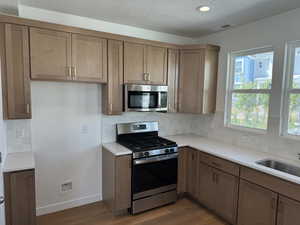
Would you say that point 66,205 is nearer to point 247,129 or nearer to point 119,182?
point 119,182

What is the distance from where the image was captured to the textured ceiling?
7.50 ft

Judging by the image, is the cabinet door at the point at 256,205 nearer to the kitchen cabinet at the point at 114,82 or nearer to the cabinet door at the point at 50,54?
the kitchen cabinet at the point at 114,82

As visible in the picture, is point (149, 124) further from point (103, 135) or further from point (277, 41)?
point (277, 41)

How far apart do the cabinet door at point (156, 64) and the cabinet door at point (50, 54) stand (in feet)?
3.74

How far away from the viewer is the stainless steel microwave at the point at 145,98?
2883 millimetres

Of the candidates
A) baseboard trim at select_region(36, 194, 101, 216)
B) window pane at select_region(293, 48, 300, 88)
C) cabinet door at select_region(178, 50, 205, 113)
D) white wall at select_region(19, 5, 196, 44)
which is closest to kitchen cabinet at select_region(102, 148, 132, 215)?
baseboard trim at select_region(36, 194, 101, 216)

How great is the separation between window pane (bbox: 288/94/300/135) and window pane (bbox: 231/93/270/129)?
0.96 ft

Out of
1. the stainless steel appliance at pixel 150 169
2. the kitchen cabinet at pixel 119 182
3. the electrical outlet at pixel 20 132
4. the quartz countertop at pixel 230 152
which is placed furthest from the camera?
the stainless steel appliance at pixel 150 169

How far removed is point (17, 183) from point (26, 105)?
2.77ft

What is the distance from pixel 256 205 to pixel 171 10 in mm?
2463

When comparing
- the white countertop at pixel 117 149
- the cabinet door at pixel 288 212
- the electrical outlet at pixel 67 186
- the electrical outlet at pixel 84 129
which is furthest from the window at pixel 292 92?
the electrical outlet at pixel 67 186

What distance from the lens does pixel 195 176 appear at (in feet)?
10.0

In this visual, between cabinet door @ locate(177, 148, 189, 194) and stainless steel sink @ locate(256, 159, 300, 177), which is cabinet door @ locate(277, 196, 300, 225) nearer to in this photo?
stainless steel sink @ locate(256, 159, 300, 177)

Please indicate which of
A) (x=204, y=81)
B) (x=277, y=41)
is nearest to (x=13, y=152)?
(x=204, y=81)
